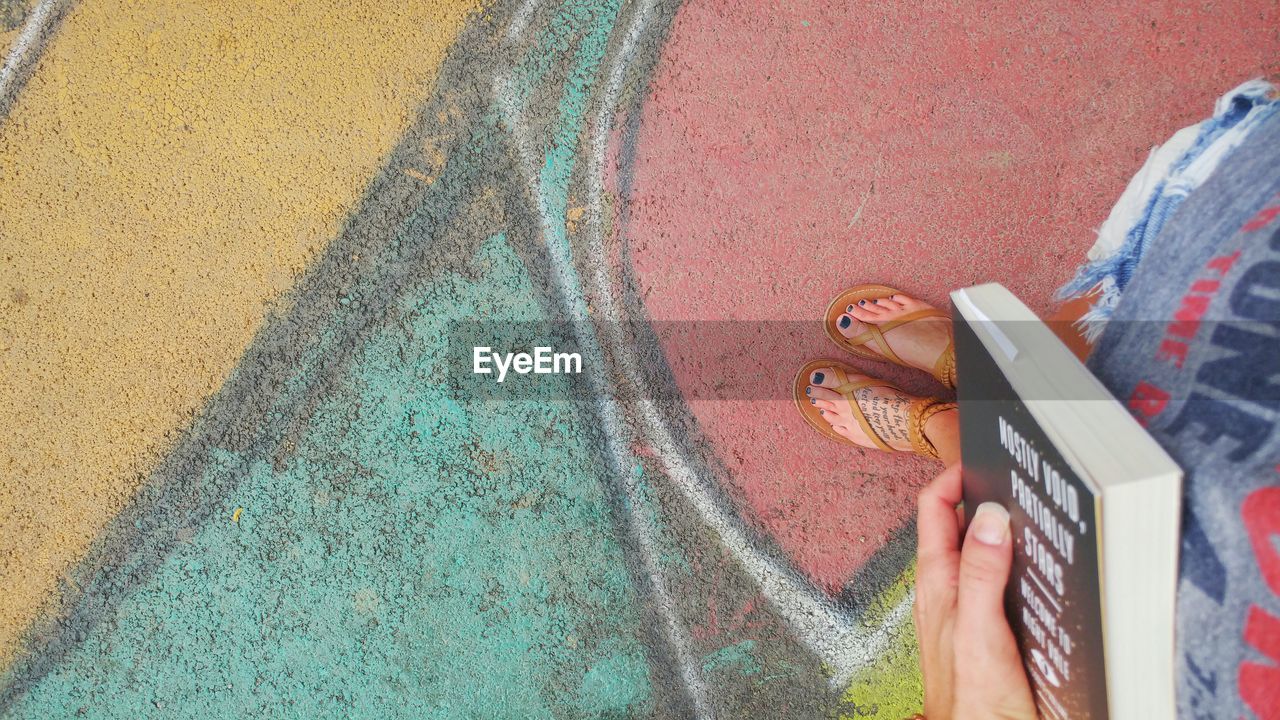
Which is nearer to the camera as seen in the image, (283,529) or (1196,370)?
(1196,370)

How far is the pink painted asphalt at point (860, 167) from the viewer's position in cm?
218

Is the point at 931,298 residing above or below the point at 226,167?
below

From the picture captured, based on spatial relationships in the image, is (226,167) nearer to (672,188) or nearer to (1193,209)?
(672,188)

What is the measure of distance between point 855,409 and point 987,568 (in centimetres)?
87

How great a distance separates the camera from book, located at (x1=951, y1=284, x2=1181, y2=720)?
3.13 ft

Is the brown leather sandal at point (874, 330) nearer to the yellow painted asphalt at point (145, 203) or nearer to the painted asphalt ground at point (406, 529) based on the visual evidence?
the painted asphalt ground at point (406, 529)

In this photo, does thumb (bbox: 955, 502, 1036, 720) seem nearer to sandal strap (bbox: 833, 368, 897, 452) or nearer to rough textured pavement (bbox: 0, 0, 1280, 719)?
sandal strap (bbox: 833, 368, 897, 452)

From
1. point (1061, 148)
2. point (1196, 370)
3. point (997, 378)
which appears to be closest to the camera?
point (1196, 370)

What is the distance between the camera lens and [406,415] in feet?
7.39

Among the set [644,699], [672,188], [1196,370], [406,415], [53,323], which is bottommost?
[644,699]

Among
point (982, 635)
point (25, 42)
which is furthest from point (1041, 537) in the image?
point (25, 42)

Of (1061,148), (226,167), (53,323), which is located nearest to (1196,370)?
(1061,148)

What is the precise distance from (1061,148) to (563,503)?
6.06ft

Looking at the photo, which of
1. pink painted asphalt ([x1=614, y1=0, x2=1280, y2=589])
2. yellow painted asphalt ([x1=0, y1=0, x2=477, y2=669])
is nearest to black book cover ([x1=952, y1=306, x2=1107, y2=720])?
pink painted asphalt ([x1=614, y1=0, x2=1280, y2=589])
